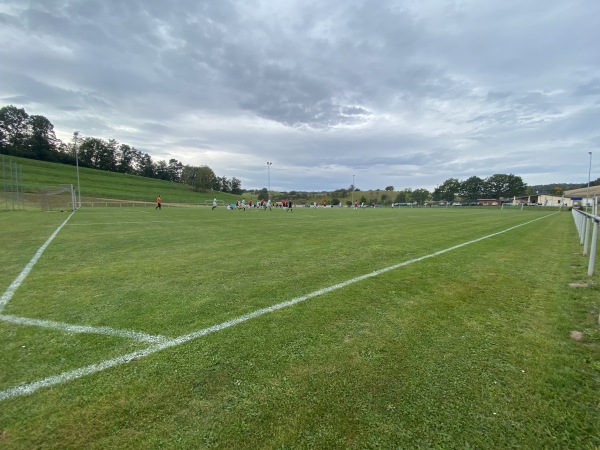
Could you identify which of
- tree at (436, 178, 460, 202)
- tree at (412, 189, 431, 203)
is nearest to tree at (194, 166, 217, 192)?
tree at (412, 189, 431, 203)

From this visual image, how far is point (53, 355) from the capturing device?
293 centimetres

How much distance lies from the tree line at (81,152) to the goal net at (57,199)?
40866 mm

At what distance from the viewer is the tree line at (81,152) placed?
93562 mm

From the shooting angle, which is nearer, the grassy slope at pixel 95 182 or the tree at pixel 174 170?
the grassy slope at pixel 95 182

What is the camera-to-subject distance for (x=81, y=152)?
109 meters

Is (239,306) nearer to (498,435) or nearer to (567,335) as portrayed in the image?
(498,435)

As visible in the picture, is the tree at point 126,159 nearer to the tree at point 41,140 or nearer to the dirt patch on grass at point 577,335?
the tree at point 41,140

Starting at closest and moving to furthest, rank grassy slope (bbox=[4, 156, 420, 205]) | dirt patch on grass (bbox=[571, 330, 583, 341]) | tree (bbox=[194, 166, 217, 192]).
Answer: dirt patch on grass (bbox=[571, 330, 583, 341]), grassy slope (bbox=[4, 156, 420, 205]), tree (bbox=[194, 166, 217, 192])

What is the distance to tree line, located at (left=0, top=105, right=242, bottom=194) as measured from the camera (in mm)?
93562

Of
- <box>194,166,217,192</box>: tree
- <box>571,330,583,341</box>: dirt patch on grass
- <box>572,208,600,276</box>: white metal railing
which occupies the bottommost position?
<box>571,330,583,341</box>: dirt patch on grass

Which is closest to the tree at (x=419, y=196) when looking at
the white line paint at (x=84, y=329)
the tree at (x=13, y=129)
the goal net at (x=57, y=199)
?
the goal net at (x=57, y=199)

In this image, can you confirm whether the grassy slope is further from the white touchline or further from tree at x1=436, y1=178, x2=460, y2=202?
tree at x1=436, y1=178, x2=460, y2=202

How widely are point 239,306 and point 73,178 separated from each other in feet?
331

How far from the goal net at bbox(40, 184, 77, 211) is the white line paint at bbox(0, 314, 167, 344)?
114ft
